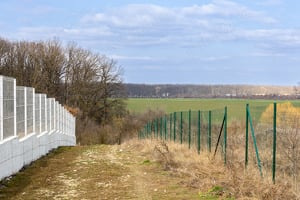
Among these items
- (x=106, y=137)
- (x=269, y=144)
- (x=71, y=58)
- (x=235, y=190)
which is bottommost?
(x=106, y=137)

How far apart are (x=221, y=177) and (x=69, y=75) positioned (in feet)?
171

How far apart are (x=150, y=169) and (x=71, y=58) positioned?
163 ft

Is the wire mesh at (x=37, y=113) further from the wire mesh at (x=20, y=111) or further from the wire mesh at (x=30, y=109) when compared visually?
the wire mesh at (x=20, y=111)

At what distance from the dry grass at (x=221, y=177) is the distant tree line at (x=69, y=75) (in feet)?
142

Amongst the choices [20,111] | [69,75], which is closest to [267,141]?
[20,111]

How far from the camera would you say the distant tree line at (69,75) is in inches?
2282

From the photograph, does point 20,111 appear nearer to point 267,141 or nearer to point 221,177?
point 221,177

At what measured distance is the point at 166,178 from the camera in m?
13.5

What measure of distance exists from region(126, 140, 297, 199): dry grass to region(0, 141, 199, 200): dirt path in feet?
0.90

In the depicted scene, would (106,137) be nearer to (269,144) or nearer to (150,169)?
(150,169)

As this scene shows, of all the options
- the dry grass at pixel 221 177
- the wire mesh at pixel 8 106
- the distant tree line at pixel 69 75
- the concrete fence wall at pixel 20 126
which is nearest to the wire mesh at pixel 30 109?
the concrete fence wall at pixel 20 126

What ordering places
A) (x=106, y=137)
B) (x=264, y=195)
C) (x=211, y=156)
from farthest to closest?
(x=106, y=137) < (x=211, y=156) < (x=264, y=195)

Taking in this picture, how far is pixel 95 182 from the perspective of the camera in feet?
43.0

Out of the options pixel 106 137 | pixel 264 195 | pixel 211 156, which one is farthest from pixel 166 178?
pixel 106 137
